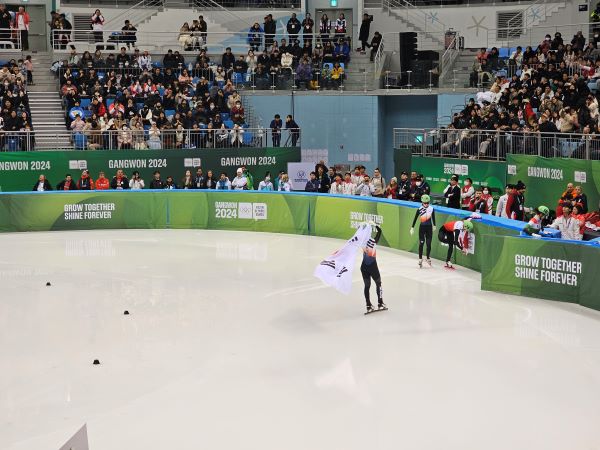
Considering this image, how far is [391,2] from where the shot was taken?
41.1m

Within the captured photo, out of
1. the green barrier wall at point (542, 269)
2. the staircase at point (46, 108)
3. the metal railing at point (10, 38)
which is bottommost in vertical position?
the green barrier wall at point (542, 269)

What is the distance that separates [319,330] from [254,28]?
84.0ft

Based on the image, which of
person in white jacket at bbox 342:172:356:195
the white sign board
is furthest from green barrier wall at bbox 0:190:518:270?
the white sign board

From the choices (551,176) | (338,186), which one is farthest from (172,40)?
(551,176)

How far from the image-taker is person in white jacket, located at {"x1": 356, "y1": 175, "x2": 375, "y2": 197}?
2761 cm

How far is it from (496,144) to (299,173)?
8703 millimetres

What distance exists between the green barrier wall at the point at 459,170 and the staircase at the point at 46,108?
475 inches

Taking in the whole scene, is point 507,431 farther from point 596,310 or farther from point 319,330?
point 596,310

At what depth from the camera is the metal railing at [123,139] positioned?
31.6 metres

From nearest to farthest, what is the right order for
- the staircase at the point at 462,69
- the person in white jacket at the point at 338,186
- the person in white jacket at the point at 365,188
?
the person in white jacket at the point at 365,188 < the person in white jacket at the point at 338,186 < the staircase at the point at 462,69

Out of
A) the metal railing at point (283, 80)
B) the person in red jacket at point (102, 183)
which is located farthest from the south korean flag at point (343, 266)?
the metal railing at point (283, 80)

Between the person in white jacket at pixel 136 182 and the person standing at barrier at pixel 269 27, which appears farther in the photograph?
the person standing at barrier at pixel 269 27

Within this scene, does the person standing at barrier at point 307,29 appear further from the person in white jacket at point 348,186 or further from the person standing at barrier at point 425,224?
the person standing at barrier at point 425,224

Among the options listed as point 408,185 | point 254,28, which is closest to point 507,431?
point 408,185
